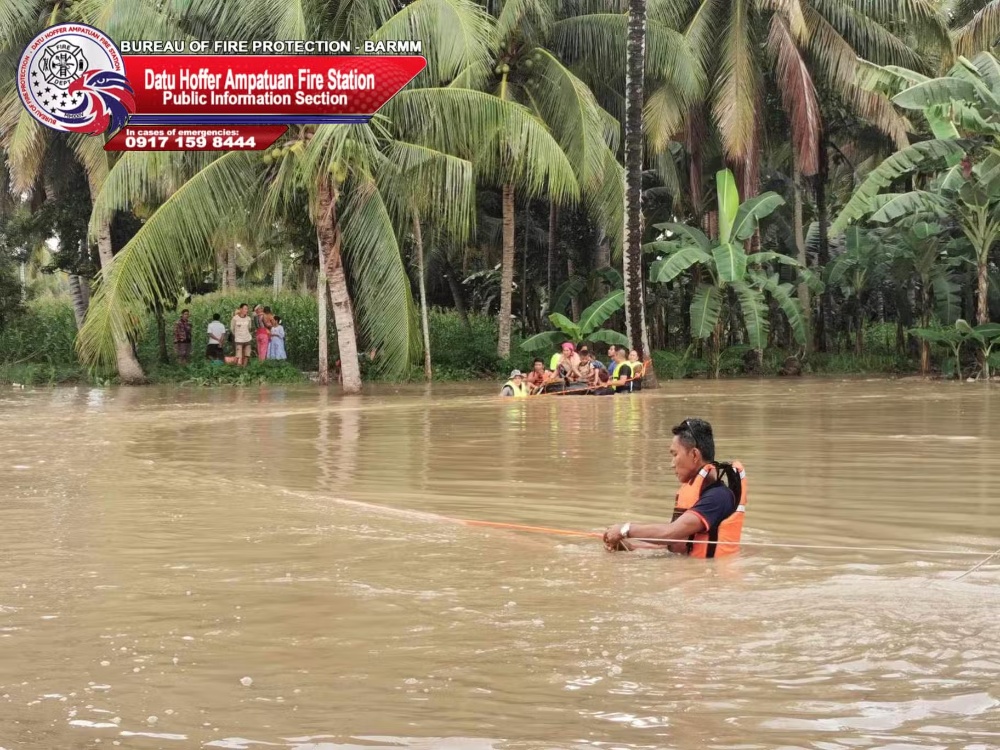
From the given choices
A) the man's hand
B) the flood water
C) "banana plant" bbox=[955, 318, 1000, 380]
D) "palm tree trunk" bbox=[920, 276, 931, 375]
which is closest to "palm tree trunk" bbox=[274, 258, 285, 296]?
"palm tree trunk" bbox=[920, 276, 931, 375]

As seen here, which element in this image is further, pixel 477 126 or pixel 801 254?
pixel 801 254

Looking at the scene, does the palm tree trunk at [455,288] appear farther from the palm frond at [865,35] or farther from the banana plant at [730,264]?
the palm frond at [865,35]

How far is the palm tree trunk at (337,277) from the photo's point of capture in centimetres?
2297

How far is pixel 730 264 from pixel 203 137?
10.5m

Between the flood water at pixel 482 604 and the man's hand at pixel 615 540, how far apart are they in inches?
4.2

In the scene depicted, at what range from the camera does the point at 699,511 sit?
738 centimetres

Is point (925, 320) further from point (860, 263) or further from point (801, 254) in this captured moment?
point (801, 254)

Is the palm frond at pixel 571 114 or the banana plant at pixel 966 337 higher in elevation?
the palm frond at pixel 571 114

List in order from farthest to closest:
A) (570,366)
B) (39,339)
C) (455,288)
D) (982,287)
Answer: (455,288) < (39,339) < (982,287) < (570,366)

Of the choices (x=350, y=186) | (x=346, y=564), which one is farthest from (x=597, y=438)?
(x=350, y=186)

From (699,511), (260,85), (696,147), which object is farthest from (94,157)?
(699,511)

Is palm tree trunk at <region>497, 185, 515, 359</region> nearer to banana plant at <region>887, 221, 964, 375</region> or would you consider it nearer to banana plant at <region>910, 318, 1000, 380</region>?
banana plant at <region>887, 221, 964, 375</region>

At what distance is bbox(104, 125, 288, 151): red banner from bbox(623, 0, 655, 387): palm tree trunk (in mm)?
6105

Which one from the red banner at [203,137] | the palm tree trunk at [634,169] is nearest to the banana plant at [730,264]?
the palm tree trunk at [634,169]
